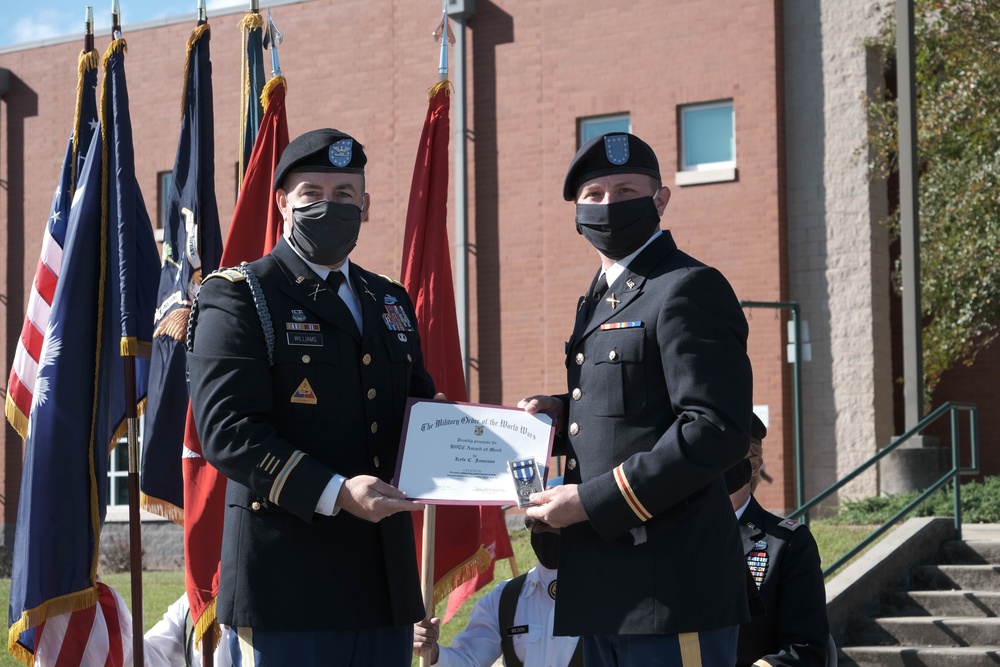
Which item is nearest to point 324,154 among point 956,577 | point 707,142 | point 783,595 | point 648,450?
point 648,450

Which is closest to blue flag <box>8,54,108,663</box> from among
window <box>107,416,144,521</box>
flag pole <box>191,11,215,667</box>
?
flag pole <box>191,11,215,667</box>

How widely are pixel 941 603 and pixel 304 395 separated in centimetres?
611

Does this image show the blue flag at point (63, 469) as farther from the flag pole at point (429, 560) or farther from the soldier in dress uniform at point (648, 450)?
the soldier in dress uniform at point (648, 450)

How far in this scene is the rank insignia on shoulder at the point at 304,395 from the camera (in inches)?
144

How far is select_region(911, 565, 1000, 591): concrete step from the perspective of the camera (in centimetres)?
877

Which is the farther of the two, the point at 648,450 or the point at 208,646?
the point at 208,646

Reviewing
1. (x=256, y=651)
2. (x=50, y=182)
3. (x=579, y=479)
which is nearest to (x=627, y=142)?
(x=579, y=479)

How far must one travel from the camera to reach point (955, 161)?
47.3 ft

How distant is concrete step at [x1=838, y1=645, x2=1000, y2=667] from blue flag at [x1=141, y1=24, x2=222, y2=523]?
163 inches

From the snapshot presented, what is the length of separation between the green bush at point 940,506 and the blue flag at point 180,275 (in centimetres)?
638

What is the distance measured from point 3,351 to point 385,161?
706cm

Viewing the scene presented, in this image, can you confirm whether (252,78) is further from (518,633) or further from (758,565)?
(758,565)

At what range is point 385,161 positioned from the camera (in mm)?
17891

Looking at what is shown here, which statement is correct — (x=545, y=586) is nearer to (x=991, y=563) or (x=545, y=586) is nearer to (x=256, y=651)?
(x=256, y=651)
